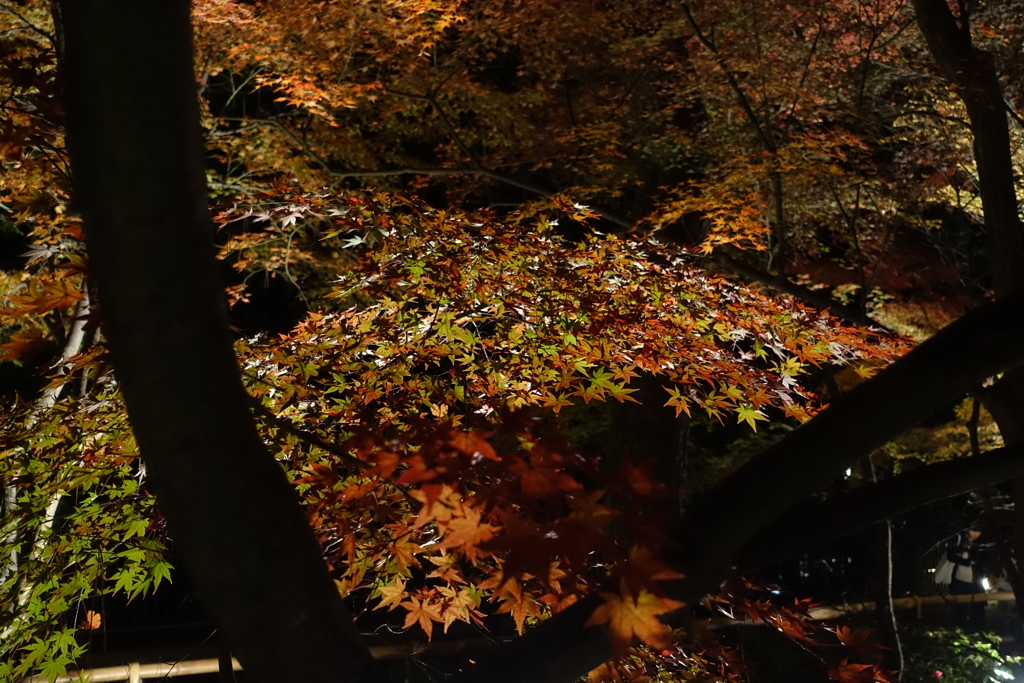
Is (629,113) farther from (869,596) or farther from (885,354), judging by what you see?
(869,596)

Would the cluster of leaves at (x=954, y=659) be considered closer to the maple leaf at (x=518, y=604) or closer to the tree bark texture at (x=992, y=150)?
the tree bark texture at (x=992, y=150)

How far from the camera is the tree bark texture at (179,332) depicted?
141 cm

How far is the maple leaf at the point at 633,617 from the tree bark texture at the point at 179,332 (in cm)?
60

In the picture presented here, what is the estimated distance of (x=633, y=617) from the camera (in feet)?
5.39

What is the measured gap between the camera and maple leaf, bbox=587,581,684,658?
1.63 metres

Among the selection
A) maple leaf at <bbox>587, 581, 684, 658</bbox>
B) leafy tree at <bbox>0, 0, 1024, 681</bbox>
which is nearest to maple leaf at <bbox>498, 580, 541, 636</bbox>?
leafy tree at <bbox>0, 0, 1024, 681</bbox>

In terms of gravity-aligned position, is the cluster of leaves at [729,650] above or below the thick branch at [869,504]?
below

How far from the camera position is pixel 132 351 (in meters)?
1.49

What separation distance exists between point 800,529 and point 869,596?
11335 millimetres

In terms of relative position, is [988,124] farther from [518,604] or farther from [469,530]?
[469,530]

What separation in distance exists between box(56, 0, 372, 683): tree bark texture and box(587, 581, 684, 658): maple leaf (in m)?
0.60

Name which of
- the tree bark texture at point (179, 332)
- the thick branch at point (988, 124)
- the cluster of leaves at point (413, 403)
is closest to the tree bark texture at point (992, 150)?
the thick branch at point (988, 124)

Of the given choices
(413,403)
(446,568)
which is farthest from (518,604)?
(413,403)

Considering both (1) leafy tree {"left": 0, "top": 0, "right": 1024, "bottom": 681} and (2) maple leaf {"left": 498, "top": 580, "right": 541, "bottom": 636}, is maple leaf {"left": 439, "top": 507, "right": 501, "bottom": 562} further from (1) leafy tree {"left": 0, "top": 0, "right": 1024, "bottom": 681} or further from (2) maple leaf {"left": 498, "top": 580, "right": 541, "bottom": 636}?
(2) maple leaf {"left": 498, "top": 580, "right": 541, "bottom": 636}
